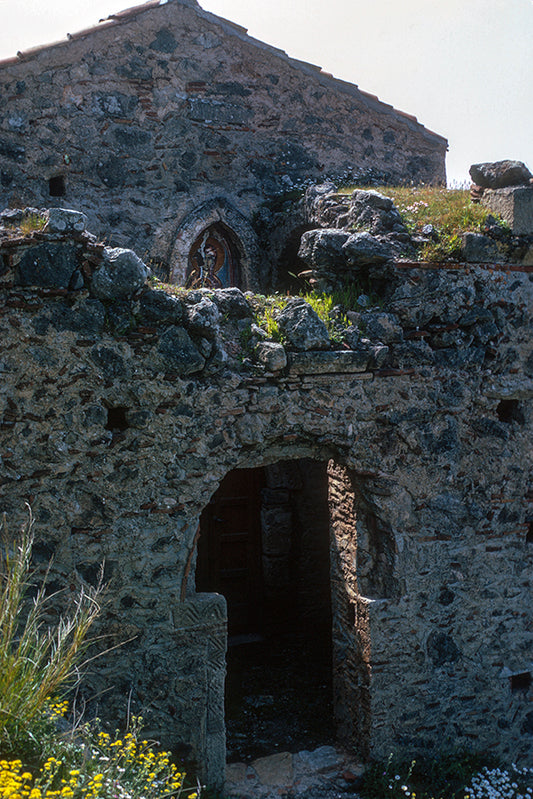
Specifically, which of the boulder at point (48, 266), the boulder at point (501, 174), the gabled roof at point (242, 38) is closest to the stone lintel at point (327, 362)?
the boulder at point (48, 266)

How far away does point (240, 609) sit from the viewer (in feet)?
26.7

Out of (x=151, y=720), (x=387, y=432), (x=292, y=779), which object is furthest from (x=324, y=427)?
(x=292, y=779)

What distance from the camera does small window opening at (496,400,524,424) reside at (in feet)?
18.5

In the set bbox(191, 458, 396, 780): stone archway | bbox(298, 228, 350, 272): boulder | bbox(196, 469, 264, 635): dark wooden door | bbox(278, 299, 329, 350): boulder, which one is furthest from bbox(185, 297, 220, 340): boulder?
bbox(196, 469, 264, 635): dark wooden door

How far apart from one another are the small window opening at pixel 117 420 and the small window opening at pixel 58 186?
3.74 metres

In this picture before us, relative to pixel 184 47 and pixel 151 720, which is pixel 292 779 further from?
pixel 184 47

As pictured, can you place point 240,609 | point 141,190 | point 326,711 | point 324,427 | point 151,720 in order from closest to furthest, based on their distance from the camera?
point 151,720 < point 324,427 < point 326,711 < point 141,190 < point 240,609

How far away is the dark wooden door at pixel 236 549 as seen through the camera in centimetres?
802

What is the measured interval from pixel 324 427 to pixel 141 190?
3960 millimetres

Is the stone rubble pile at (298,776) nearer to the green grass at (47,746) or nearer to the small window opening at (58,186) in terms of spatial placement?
the green grass at (47,746)

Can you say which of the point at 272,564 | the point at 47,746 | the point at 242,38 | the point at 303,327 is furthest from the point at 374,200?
the point at 47,746

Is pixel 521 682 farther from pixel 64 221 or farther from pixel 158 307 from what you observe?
pixel 64 221

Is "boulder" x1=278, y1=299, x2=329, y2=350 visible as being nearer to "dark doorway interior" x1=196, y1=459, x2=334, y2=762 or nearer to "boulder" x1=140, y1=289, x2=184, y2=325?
"boulder" x1=140, y1=289, x2=184, y2=325

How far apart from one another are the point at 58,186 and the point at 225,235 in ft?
6.14
